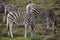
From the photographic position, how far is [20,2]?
18359mm

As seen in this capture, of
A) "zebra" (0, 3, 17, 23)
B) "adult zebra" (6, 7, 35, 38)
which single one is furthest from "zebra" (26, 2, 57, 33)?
"zebra" (0, 3, 17, 23)

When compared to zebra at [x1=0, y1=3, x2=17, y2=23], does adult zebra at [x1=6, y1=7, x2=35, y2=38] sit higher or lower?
lower

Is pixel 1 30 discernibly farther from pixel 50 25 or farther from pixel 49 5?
pixel 49 5

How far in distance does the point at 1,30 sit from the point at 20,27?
112 centimetres

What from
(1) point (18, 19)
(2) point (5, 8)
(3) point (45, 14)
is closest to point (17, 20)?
(1) point (18, 19)

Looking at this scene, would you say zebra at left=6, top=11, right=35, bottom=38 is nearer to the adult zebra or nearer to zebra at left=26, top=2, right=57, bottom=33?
the adult zebra

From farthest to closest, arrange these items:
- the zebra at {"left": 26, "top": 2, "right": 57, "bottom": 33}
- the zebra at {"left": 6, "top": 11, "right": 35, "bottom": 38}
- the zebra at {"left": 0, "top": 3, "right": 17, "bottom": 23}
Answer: the zebra at {"left": 0, "top": 3, "right": 17, "bottom": 23}
the zebra at {"left": 26, "top": 2, "right": 57, "bottom": 33}
the zebra at {"left": 6, "top": 11, "right": 35, "bottom": 38}

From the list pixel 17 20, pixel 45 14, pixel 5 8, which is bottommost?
pixel 17 20

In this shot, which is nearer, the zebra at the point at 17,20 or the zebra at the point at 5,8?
the zebra at the point at 17,20

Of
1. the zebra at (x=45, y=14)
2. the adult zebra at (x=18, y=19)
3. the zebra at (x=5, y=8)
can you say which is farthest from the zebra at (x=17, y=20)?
the zebra at (x=5, y=8)

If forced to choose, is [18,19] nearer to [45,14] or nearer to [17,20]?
[17,20]

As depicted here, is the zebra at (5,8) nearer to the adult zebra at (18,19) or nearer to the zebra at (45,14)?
the zebra at (45,14)

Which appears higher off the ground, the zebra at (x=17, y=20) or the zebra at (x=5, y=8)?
the zebra at (x=5, y=8)

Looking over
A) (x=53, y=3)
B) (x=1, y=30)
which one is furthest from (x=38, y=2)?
(x=1, y=30)
